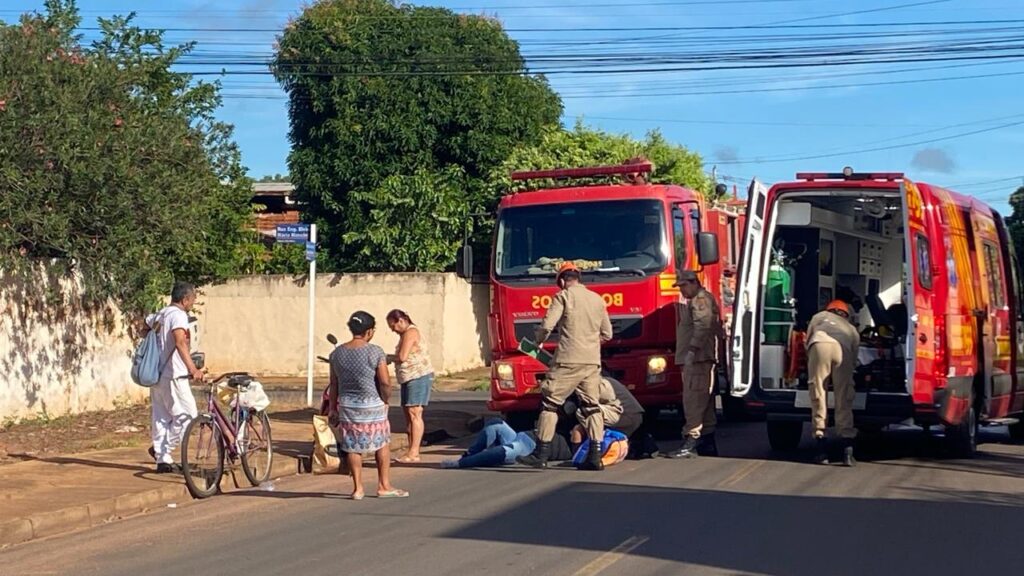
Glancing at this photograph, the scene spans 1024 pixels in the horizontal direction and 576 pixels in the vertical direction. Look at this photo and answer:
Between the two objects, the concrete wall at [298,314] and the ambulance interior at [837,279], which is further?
the concrete wall at [298,314]

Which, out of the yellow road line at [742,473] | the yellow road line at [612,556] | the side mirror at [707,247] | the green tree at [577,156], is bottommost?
the yellow road line at [612,556]

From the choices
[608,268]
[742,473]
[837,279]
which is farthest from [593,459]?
[837,279]

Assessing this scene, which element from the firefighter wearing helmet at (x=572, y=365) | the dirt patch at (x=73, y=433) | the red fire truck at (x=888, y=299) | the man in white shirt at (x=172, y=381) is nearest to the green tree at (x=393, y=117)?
the dirt patch at (x=73, y=433)

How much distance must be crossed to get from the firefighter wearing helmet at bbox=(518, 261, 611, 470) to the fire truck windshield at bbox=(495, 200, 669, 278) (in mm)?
2071

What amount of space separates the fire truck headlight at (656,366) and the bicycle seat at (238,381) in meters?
4.94

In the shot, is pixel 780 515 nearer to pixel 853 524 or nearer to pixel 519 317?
pixel 853 524

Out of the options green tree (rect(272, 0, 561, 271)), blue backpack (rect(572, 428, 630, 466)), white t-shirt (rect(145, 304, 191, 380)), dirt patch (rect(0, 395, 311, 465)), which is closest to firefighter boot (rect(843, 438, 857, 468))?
blue backpack (rect(572, 428, 630, 466))

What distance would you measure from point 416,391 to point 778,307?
4.13 meters

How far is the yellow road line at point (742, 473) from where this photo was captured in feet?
39.1

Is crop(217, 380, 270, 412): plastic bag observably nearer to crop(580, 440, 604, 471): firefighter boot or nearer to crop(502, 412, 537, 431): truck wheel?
crop(580, 440, 604, 471): firefighter boot

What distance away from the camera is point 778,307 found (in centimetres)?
1481

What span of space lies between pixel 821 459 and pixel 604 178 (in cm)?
627

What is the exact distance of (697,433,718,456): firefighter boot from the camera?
14117 millimetres

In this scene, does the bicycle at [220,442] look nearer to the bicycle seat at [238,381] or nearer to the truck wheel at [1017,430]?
the bicycle seat at [238,381]
